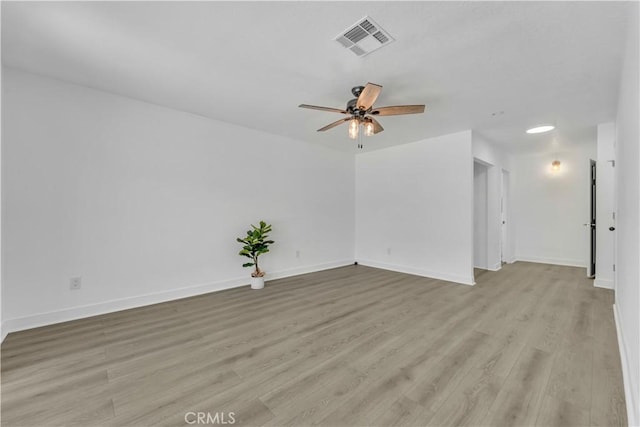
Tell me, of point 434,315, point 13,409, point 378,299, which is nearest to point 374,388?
point 434,315

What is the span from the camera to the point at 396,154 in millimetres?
5379

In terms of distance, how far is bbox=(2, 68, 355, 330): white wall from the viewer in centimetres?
265

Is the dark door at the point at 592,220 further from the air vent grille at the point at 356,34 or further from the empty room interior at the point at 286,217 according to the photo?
the air vent grille at the point at 356,34

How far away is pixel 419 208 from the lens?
502 centimetres

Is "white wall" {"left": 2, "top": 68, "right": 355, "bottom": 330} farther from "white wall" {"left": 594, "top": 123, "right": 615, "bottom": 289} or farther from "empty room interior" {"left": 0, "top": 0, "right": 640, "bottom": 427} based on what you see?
"white wall" {"left": 594, "top": 123, "right": 615, "bottom": 289}

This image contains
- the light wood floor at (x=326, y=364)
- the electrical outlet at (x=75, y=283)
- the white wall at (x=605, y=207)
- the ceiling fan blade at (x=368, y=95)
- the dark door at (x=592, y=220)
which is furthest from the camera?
the dark door at (x=592, y=220)

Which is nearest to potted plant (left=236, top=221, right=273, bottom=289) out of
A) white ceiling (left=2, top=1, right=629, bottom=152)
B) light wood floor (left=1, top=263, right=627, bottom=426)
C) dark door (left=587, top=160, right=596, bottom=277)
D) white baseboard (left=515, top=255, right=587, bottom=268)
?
light wood floor (left=1, top=263, right=627, bottom=426)

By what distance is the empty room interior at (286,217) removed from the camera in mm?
1733

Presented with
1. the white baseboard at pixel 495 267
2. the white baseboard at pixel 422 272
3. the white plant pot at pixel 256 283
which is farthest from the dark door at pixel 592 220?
Answer: the white plant pot at pixel 256 283

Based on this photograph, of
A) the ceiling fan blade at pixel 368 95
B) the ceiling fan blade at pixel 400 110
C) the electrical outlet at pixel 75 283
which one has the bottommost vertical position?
the electrical outlet at pixel 75 283

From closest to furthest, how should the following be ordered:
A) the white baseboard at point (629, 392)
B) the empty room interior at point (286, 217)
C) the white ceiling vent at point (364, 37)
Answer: the white baseboard at point (629, 392) < the empty room interior at point (286, 217) < the white ceiling vent at point (364, 37)

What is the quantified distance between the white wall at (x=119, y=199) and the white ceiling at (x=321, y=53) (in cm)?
38

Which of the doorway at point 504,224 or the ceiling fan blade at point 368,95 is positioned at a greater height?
the ceiling fan blade at point 368,95

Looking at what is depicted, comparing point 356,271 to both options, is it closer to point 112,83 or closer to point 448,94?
point 448,94
